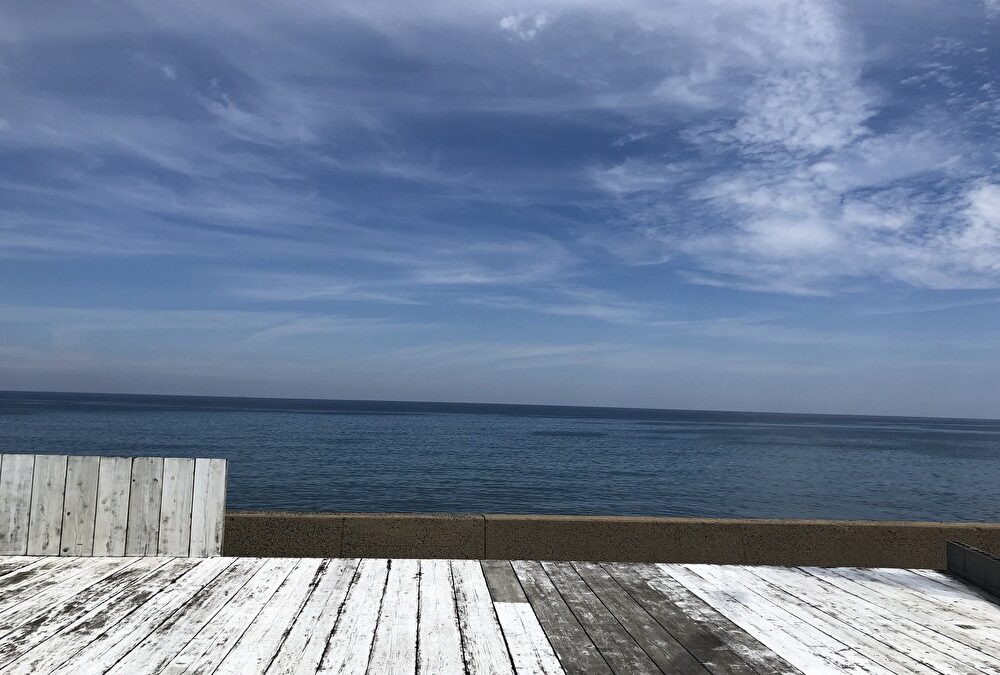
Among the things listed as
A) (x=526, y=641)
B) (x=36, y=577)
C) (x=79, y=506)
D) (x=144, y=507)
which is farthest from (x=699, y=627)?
(x=79, y=506)

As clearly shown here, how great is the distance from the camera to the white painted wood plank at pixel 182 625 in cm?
330

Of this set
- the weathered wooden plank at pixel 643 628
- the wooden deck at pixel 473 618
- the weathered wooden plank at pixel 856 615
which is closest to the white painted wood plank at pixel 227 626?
the wooden deck at pixel 473 618

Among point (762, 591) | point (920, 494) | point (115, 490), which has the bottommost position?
point (920, 494)

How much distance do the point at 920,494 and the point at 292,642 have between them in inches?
1749

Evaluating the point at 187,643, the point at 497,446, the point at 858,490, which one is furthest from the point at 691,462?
the point at 187,643

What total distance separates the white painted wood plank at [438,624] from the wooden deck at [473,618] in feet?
0.05

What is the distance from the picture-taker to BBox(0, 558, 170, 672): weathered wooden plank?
3488mm

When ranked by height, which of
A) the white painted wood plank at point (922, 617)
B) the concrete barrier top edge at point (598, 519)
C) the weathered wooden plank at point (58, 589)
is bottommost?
the white painted wood plank at point (922, 617)

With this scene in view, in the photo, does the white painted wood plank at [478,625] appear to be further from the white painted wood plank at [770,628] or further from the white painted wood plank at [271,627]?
the white painted wood plank at [770,628]

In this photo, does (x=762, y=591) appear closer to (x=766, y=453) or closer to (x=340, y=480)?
(x=340, y=480)

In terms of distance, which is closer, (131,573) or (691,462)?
(131,573)

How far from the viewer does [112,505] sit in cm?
544

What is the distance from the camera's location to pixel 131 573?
4926mm

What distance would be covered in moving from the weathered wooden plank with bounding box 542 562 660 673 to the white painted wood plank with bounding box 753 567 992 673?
5.03ft
